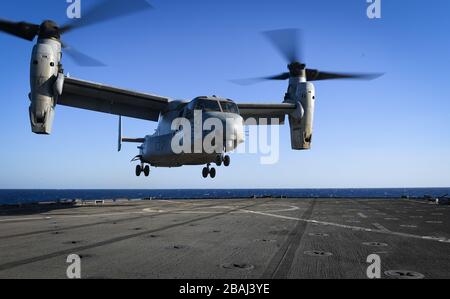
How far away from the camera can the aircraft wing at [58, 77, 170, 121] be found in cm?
2420

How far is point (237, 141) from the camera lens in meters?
21.0

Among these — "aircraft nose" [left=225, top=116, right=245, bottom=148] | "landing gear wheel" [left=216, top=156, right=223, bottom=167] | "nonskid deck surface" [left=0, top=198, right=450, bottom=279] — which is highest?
"aircraft nose" [left=225, top=116, right=245, bottom=148]

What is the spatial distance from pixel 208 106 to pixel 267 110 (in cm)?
821

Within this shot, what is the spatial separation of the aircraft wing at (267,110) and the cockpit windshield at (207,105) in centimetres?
626

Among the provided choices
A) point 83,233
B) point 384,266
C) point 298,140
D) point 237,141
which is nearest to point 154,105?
point 237,141

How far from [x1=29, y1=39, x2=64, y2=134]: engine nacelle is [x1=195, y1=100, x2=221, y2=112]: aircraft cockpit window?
7.51m

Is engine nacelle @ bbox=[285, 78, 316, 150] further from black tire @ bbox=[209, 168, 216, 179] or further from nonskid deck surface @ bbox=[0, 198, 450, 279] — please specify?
nonskid deck surface @ bbox=[0, 198, 450, 279]

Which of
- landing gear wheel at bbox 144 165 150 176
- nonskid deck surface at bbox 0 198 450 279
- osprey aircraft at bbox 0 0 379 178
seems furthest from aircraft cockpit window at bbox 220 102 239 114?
landing gear wheel at bbox 144 165 150 176

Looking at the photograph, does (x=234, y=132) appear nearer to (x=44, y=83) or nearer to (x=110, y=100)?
(x=44, y=83)

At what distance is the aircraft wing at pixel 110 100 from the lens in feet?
79.4

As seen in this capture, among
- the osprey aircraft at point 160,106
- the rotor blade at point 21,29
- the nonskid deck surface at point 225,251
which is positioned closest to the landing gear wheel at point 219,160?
the osprey aircraft at point 160,106

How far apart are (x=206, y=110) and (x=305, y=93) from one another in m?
9.07

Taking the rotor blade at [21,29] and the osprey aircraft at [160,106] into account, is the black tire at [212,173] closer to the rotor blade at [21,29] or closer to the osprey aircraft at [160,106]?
the osprey aircraft at [160,106]
